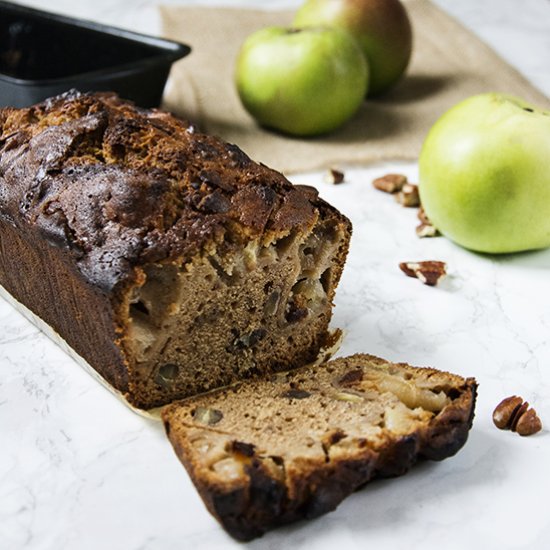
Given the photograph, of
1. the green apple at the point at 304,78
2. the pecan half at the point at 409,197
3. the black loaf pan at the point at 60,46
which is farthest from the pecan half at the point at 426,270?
the black loaf pan at the point at 60,46

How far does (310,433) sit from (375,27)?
9.36ft

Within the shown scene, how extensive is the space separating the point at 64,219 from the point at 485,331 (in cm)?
140

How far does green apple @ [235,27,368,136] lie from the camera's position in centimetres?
445

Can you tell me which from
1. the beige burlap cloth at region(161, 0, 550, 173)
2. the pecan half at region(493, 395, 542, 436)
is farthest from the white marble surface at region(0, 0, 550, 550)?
the beige burlap cloth at region(161, 0, 550, 173)

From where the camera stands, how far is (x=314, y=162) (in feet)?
14.4

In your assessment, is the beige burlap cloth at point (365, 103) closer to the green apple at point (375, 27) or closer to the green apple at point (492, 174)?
the green apple at point (375, 27)

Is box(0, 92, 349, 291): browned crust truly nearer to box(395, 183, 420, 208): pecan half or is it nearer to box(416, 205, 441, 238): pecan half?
box(416, 205, 441, 238): pecan half

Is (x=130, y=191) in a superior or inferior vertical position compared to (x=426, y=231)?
superior

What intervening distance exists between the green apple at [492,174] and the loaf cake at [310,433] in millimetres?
1007

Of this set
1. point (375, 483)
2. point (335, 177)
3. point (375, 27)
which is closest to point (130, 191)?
point (375, 483)

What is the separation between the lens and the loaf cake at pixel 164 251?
263 cm

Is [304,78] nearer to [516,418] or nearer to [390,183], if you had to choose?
[390,183]

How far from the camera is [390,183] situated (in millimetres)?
4168

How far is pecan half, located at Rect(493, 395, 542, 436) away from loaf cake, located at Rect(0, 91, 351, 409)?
58cm
